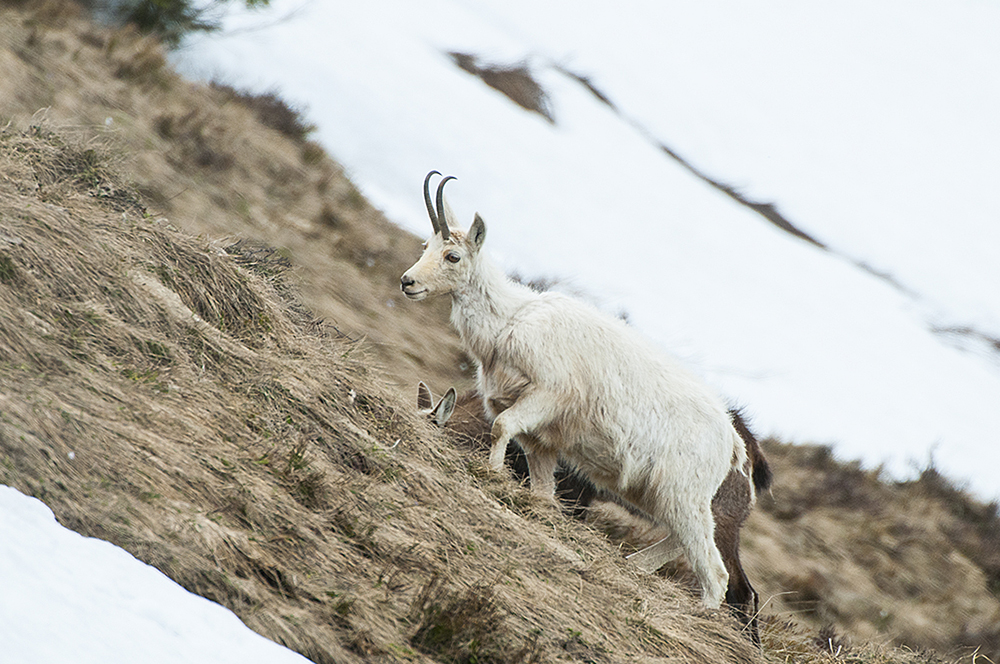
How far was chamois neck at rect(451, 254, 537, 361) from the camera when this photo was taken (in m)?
7.00

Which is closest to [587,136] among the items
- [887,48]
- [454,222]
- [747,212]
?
[747,212]

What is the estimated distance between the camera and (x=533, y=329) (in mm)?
6871

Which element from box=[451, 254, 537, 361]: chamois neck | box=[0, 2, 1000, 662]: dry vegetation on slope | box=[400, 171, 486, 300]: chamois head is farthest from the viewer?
box=[451, 254, 537, 361]: chamois neck

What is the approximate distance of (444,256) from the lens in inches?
275

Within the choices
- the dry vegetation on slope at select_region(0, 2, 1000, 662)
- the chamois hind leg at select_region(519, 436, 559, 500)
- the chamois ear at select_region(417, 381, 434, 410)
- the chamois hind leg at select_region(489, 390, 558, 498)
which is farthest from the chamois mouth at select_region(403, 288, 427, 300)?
the chamois hind leg at select_region(519, 436, 559, 500)

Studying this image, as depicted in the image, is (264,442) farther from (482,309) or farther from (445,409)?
(482,309)

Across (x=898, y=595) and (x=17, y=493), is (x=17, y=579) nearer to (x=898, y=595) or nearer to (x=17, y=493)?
(x=17, y=493)

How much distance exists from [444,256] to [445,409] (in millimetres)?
1214

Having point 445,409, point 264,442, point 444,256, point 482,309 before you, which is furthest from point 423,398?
point 264,442

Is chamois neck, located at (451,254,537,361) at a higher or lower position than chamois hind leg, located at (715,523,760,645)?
higher

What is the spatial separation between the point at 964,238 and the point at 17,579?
29669 mm

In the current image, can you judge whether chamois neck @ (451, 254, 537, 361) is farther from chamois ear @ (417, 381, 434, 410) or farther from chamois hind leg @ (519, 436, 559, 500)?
chamois hind leg @ (519, 436, 559, 500)

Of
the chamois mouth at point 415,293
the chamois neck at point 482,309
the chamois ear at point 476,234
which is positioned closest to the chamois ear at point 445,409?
the chamois neck at point 482,309

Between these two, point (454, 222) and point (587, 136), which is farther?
point (587, 136)
